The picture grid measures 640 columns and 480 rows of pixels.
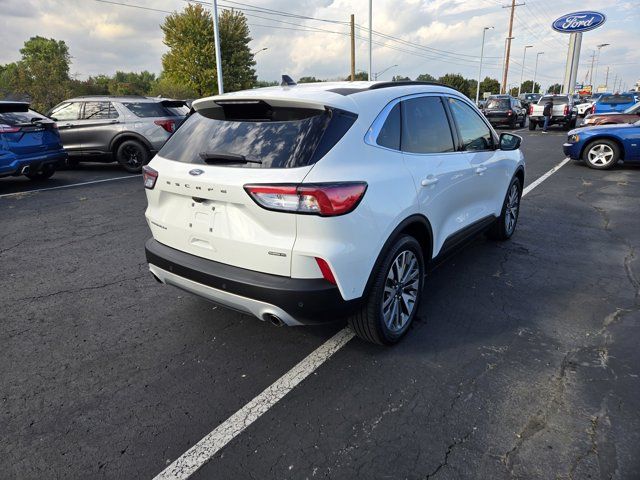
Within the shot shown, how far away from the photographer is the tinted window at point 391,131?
2969mm

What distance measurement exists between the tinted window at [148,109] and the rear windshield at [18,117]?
227 centimetres

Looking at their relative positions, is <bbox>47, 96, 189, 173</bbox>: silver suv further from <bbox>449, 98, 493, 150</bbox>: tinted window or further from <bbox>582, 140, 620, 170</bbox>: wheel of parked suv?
<bbox>582, 140, 620, 170</bbox>: wheel of parked suv

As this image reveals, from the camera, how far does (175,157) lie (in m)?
3.09

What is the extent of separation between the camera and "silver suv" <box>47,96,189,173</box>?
10.6 meters

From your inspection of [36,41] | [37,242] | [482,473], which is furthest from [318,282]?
[36,41]

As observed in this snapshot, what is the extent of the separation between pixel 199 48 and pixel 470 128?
45.6 metres

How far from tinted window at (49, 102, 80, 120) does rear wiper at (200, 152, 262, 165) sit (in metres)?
9.82

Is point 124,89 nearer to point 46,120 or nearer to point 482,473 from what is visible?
point 46,120

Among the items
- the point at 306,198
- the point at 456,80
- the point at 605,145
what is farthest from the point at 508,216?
the point at 456,80

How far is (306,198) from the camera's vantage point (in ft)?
8.00

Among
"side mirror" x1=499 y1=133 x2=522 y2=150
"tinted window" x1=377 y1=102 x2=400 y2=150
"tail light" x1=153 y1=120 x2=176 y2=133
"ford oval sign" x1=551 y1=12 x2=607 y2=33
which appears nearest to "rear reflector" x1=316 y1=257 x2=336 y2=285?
"tinted window" x1=377 y1=102 x2=400 y2=150

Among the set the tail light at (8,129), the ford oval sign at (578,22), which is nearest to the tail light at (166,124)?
the tail light at (8,129)

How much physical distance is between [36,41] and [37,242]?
106 metres

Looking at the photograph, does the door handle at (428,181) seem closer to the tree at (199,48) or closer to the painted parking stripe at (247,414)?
the painted parking stripe at (247,414)
